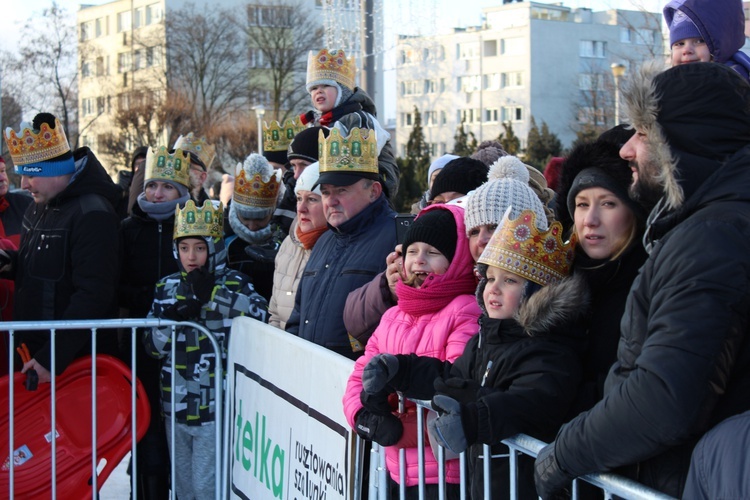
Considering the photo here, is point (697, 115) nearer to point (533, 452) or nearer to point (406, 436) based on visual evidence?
point (533, 452)

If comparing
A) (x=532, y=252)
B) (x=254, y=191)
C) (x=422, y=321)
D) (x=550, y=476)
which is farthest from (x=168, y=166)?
(x=550, y=476)

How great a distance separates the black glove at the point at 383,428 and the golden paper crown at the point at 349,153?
5.09ft

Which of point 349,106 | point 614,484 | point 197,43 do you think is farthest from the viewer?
point 197,43

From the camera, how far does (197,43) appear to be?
60.3m

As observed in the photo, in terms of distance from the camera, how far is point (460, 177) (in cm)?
465

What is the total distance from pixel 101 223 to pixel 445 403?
3.43 m

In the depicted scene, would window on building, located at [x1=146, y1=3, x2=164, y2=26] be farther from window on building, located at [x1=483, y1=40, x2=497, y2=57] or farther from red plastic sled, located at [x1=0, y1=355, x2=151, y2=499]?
red plastic sled, located at [x1=0, y1=355, x2=151, y2=499]

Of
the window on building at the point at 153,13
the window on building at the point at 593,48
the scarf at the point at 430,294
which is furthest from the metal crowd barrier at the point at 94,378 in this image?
the window on building at the point at 593,48

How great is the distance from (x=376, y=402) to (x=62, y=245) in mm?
2961

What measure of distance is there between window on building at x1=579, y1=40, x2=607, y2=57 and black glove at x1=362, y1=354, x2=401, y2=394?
277 feet

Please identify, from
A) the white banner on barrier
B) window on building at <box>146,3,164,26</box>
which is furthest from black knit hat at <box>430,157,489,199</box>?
window on building at <box>146,3,164,26</box>

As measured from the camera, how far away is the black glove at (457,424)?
9.11 ft

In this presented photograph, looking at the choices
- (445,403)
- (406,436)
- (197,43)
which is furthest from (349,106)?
(197,43)

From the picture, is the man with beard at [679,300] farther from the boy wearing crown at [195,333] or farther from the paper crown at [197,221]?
the paper crown at [197,221]
